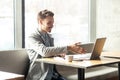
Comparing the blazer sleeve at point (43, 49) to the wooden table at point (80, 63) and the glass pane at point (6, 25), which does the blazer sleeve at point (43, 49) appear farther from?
the glass pane at point (6, 25)

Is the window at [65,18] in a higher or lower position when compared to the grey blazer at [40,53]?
higher

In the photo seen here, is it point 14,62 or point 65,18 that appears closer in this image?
point 14,62

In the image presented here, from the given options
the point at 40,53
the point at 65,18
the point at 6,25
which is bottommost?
the point at 40,53

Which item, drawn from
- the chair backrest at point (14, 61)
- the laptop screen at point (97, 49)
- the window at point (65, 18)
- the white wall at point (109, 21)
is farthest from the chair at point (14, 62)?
the white wall at point (109, 21)

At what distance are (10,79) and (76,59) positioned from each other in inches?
58.6

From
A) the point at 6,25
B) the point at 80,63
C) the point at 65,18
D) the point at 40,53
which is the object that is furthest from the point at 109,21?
the point at 80,63

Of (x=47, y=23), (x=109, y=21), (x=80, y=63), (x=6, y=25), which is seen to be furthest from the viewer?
(x=109, y=21)

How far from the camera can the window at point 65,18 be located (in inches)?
167

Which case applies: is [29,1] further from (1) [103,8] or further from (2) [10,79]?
(2) [10,79]

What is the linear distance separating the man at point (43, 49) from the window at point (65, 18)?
0.74 meters

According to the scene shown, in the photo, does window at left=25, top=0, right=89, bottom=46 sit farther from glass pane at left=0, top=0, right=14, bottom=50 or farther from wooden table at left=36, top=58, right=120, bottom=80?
wooden table at left=36, top=58, right=120, bottom=80

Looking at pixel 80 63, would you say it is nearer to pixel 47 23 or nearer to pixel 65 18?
pixel 47 23

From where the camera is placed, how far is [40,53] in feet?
10.9

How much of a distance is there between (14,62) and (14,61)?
0.01 m
